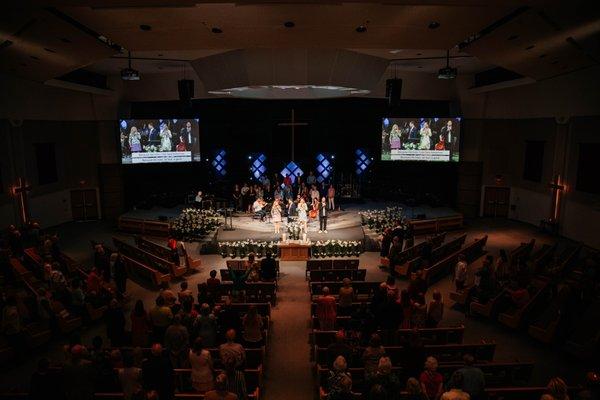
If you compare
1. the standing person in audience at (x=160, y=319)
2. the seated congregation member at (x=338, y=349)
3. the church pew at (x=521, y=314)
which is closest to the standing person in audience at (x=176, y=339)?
the standing person in audience at (x=160, y=319)

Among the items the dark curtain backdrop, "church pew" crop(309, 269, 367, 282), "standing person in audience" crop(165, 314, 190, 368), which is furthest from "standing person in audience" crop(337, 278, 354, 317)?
the dark curtain backdrop

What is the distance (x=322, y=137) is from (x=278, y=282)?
42.4ft

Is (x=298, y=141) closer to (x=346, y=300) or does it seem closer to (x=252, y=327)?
(x=346, y=300)

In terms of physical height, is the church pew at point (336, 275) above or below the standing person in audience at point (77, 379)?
below

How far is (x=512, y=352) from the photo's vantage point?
9070 millimetres

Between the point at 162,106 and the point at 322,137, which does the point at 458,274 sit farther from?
the point at 162,106

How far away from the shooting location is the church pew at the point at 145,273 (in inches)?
505

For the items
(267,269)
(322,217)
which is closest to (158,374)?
(267,269)

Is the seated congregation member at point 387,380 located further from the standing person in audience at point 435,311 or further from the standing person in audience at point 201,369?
the standing person in audience at point 435,311

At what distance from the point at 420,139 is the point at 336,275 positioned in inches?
490

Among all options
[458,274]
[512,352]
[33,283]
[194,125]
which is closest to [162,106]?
[194,125]

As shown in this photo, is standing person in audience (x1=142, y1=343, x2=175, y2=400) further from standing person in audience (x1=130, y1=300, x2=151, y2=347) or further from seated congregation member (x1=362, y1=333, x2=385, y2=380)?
seated congregation member (x1=362, y1=333, x2=385, y2=380)

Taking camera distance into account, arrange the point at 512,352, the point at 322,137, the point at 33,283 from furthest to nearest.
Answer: the point at 322,137
the point at 33,283
the point at 512,352

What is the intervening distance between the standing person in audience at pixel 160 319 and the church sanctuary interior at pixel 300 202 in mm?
36
